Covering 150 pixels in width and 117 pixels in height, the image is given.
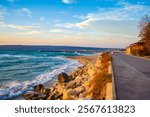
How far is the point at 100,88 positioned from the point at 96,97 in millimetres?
1283

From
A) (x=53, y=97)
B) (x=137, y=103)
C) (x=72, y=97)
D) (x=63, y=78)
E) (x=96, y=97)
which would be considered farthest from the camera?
(x=63, y=78)

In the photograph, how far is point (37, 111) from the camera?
696 cm

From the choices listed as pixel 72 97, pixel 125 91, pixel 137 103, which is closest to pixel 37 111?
pixel 137 103

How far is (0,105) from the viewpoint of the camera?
305 inches

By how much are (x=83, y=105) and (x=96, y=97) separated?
3937 mm

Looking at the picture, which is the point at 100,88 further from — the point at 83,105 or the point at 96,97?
the point at 83,105

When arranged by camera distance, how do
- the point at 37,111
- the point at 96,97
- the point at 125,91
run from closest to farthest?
the point at 37,111, the point at 125,91, the point at 96,97

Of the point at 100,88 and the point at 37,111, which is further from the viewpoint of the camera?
the point at 100,88

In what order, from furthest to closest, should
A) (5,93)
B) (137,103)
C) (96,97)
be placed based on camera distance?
(5,93) < (96,97) < (137,103)

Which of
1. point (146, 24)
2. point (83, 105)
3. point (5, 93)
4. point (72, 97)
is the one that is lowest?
point (5, 93)

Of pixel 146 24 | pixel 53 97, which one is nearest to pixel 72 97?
pixel 53 97

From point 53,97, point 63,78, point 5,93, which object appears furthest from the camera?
point 63,78

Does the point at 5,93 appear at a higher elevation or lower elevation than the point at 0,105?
lower

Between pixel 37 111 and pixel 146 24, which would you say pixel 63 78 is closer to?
pixel 37 111
